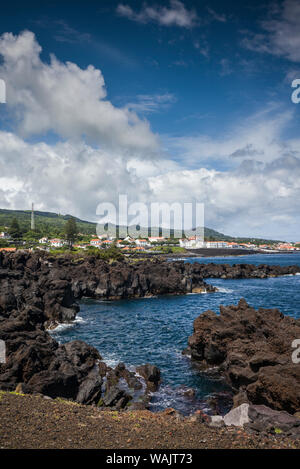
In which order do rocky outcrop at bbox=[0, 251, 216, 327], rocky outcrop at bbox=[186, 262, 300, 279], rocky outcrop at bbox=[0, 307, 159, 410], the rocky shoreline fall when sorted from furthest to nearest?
1. rocky outcrop at bbox=[186, 262, 300, 279]
2. rocky outcrop at bbox=[0, 251, 216, 327]
3. rocky outcrop at bbox=[0, 307, 159, 410]
4. the rocky shoreline

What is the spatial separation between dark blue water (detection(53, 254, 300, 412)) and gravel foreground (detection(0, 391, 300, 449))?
826 cm

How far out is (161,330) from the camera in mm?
42188

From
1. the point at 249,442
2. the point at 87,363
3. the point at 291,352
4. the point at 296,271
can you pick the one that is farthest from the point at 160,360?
the point at 296,271

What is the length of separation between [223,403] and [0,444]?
15641 mm

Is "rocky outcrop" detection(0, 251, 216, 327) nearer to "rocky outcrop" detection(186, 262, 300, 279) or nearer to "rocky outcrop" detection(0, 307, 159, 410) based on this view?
"rocky outcrop" detection(0, 307, 159, 410)

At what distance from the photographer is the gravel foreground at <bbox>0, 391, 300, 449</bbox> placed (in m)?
11.3

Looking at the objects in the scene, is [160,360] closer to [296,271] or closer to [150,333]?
[150,333]

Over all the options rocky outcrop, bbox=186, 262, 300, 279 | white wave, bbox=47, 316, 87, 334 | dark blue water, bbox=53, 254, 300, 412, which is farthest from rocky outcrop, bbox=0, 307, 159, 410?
rocky outcrop, bbox=186, 262, 300, 279

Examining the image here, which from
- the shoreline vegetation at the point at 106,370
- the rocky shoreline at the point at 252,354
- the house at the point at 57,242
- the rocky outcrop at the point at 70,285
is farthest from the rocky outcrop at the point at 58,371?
Result: the house at the point at 57,242

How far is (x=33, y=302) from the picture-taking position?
42812 millimetres

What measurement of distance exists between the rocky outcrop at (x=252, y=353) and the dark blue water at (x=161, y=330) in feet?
7.48

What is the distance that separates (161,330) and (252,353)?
1935 cm
